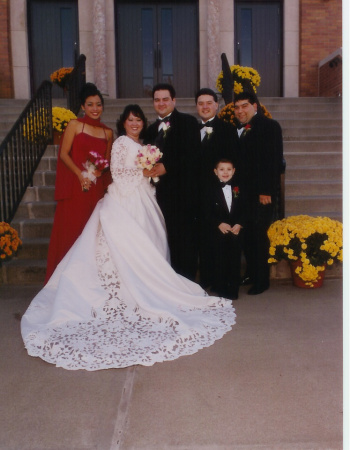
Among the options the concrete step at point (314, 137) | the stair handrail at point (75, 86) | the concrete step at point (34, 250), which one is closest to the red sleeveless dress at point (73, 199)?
the concrete step at point (34, 250)

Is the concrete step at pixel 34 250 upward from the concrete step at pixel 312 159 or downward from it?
downward

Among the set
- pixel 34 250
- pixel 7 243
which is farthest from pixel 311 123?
pixel 7 243

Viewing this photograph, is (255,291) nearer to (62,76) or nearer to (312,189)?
(312,189)

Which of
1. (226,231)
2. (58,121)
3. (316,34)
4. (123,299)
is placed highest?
(316,34)

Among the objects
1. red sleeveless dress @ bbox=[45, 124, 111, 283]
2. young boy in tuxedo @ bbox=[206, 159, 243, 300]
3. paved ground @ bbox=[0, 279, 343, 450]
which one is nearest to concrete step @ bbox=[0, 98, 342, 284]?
red sleeveless dress @ bbox=[45, 124, 111, 283]

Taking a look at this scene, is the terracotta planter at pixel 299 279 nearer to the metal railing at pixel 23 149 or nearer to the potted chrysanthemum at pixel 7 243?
the potted chrysanthemum at pixel 7 243

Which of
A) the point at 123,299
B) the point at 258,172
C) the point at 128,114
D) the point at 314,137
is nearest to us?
the point at 123,299

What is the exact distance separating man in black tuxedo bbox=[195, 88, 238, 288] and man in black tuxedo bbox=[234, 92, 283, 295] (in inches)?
7.2

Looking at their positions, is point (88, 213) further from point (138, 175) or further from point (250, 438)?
point (250, 438)

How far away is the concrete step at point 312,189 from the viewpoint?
6.59 m

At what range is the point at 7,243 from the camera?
15.6 ft

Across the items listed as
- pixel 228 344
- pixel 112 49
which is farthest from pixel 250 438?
pixel 112 49

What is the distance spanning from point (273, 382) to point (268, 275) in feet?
6.68

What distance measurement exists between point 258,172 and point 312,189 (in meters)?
2.35
